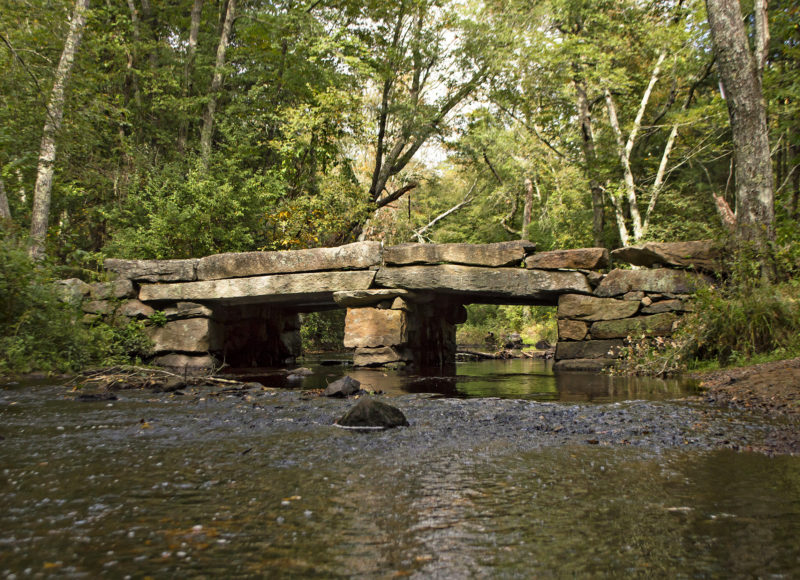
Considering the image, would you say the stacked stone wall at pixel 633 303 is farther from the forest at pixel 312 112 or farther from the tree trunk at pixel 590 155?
the tree trunk at pixel 590 155

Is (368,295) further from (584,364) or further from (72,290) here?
(72,290)

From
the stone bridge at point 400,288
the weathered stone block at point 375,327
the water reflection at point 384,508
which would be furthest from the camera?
the weathered stone block at point 375,327

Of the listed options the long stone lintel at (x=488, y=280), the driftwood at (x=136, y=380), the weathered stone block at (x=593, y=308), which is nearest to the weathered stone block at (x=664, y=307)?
the weathered stone block at (x=593, y=308)

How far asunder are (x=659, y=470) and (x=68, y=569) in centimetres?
244

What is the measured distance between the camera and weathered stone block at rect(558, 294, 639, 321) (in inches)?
333

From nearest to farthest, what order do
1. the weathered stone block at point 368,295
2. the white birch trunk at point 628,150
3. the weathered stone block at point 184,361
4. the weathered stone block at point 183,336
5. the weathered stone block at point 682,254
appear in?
the weathered stone block at point 682,254, the weathered stone block at point 368,295, the weathered stone block at point 184,361, the weathered stone block at point 183,336, the white birch trunk at point 628,150

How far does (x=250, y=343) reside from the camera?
1181cm

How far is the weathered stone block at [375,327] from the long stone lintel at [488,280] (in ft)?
1.87

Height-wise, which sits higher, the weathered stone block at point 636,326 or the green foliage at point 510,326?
the weathered stone block at point 636,326

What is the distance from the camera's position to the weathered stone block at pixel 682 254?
317 inches

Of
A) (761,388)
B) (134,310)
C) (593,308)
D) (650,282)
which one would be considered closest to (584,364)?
(593,308)

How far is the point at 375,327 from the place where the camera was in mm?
9328

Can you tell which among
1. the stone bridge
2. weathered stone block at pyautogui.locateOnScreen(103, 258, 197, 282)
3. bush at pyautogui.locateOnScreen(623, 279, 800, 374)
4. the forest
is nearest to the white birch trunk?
the forest

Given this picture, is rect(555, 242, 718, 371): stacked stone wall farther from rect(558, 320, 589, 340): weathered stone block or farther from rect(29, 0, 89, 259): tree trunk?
rect(29, 0, 89, 259): tree trunk
